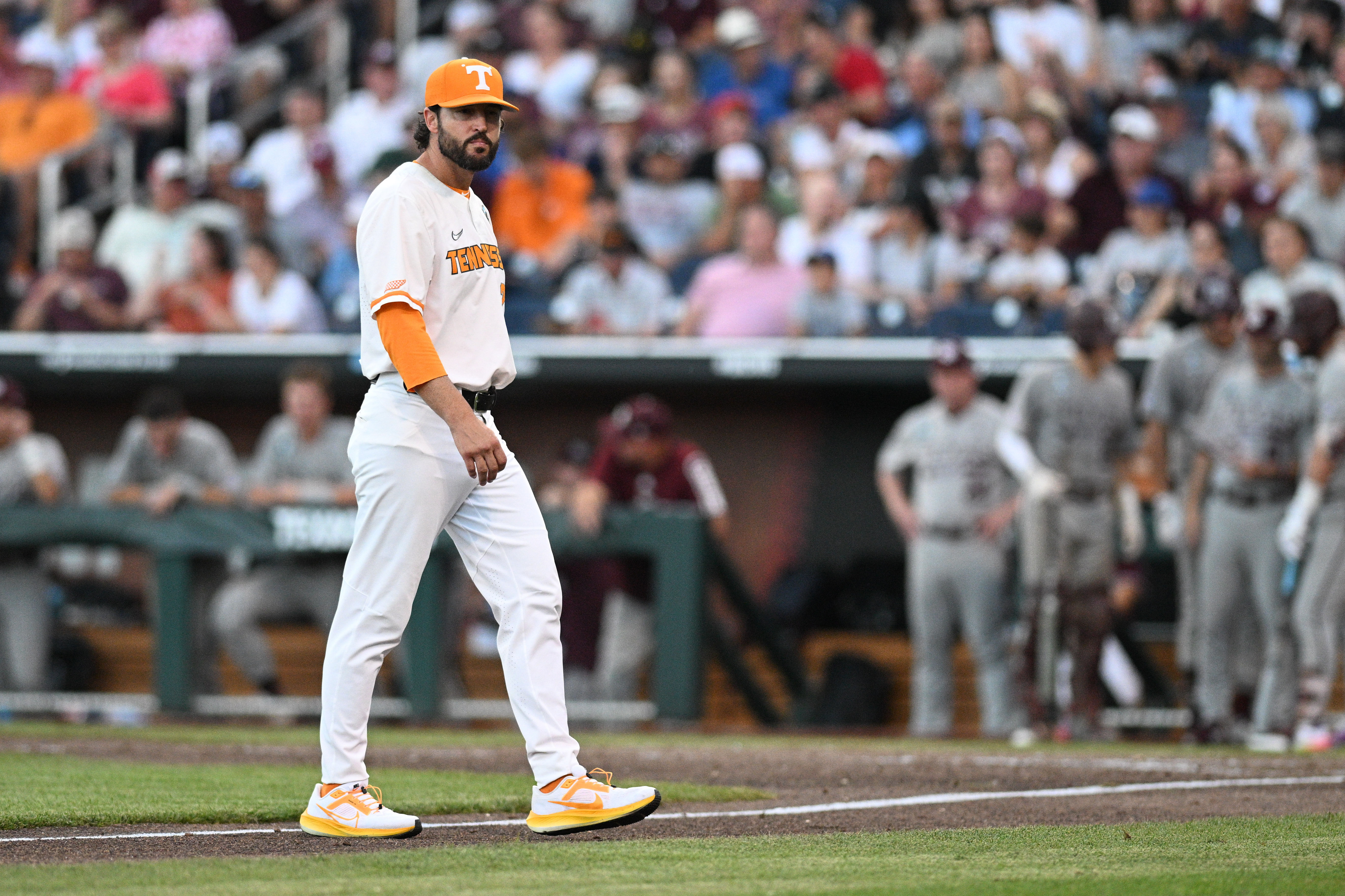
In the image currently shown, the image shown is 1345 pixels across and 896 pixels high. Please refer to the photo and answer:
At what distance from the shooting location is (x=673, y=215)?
12.6 metres

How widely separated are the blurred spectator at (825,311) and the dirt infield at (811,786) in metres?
3.28

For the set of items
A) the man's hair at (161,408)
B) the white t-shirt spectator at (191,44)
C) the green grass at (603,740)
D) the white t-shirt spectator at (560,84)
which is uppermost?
the white t-shirt spectator at (191,44)

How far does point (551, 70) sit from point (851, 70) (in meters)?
2.29

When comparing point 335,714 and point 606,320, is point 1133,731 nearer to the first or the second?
point 606,320

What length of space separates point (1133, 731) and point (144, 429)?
20.3 feet

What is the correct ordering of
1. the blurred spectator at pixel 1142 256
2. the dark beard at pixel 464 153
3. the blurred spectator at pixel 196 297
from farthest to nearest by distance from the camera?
1. the blurred spectator at pixel 196 297
2. the blurred spectator at pixel 1142 256
3. the dark beard at pixel 464 153

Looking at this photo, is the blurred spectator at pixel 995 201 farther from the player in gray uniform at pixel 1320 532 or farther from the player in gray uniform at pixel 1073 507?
the player in gray uniform at pixel 1320 532

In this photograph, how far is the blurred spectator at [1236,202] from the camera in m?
10.9

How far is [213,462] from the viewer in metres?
11.3

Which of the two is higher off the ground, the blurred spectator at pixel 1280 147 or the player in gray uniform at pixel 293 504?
the blurred spectator at pixel 1280 147

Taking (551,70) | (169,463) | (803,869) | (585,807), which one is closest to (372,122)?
(551,70)

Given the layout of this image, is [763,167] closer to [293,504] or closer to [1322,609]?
[293,504]

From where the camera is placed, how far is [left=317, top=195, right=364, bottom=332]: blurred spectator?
1215cm

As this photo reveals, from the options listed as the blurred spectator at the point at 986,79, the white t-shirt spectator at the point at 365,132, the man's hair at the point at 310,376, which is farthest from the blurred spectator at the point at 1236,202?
the white t-shirt spectator at the point at 365,132
